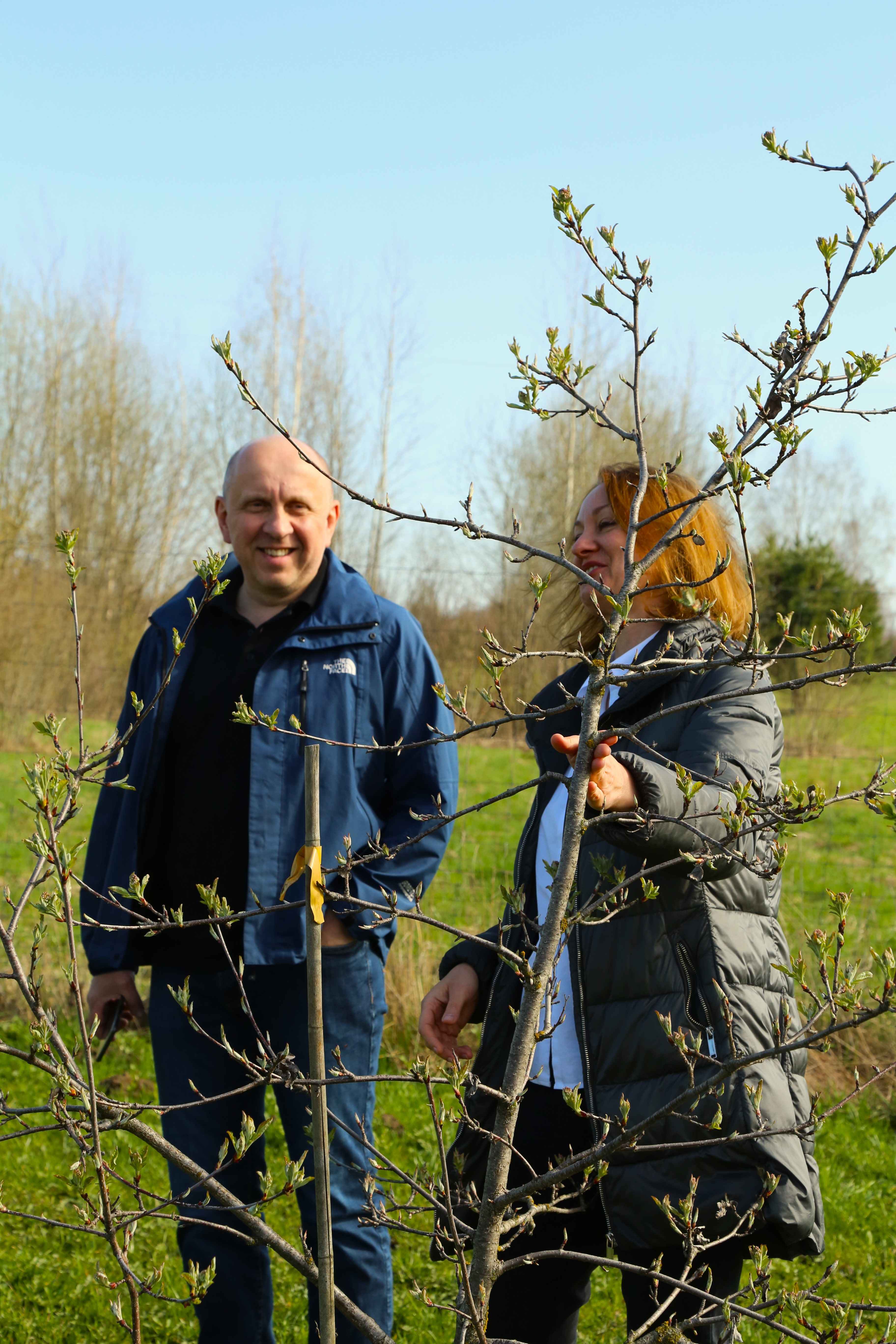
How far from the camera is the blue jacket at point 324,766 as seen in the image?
2.84 meters

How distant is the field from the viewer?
11.5 ft

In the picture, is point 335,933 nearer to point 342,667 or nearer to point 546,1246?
point 342,667

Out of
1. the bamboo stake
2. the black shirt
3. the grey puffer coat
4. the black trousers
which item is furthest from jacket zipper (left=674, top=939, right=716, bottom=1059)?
the black shirt

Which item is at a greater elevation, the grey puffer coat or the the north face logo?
the the north face logo

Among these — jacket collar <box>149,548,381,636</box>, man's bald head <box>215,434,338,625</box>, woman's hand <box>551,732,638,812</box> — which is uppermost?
man's bald head <box>215,434,338,625</box>

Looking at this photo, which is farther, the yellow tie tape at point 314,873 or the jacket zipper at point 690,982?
the jacket zipper at point 690,982

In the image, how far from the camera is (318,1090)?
1347 millimetres

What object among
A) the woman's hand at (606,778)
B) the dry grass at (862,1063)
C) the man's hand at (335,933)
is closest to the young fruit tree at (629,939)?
the woman's hand at (606,778)

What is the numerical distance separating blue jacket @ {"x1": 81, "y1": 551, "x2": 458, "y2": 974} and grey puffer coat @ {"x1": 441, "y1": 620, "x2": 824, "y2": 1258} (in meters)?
0.84

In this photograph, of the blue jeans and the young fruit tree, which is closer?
the young fruit tree

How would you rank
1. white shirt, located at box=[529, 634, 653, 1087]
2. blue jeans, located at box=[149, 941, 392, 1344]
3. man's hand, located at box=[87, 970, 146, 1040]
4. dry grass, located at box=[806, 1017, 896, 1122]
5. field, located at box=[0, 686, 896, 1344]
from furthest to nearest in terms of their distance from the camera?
dry grass, located at box=[806, 1017, 896, 1122], field, located at box=[0, 686, 896, 1344], man's hand, located at box=[87, 970, 146, 1040], blue jeans, located at box=[149, 941, 392, 1344], white shirt, located at box=[529, 634, 653, 1087]

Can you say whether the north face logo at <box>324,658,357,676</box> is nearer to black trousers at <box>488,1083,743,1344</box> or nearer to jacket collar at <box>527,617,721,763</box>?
jacket collar at <box>527,617,721,763</box>

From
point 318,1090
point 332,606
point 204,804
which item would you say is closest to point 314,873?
point 318,1090

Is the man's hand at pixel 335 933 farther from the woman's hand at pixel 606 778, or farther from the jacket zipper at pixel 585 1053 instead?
the woman's hand at pixel 606 778
